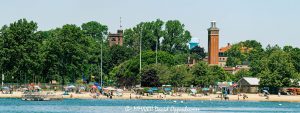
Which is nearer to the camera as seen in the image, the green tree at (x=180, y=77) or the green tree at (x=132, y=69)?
the green tree at (x=180, y=77)

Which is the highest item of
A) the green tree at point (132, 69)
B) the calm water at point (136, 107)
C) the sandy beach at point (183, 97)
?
the green tree at point (132, 69)

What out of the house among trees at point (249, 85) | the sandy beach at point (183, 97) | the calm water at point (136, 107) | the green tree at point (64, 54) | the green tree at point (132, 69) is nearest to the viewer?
the calm water at point (136, 107)

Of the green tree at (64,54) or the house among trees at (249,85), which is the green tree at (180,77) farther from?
the green tree at (64,54)

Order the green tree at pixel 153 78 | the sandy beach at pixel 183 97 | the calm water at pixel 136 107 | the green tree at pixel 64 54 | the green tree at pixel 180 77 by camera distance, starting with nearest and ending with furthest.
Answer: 1. the calm water at pixel 136 107
2. the sandy beach at pixel 183 97
3. the green tree at pixel 64 54
4. the green tree at pixel 180 77
5. the green tree at pixel 153 78

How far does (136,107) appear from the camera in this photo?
379 ft

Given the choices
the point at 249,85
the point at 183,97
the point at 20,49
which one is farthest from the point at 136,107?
the point at 249,85

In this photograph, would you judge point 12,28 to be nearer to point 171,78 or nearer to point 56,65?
point 56,65

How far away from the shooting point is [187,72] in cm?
16562

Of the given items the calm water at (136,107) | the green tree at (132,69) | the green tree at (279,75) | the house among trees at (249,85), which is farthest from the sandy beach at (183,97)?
the green tree at (132,69)

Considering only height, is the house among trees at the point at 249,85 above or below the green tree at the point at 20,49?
below

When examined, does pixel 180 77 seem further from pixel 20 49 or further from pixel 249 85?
pixel 20 49

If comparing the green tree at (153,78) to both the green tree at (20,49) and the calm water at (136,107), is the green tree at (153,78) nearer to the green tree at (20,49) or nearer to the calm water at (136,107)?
the green tree at (20,49)

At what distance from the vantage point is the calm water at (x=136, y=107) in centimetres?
11138

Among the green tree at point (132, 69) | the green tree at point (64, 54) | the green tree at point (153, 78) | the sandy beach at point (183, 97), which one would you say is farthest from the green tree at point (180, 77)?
the green tree at point (64, 54)
